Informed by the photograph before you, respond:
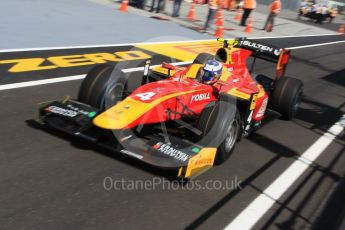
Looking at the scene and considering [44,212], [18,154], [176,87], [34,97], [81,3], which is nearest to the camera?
[44,212]

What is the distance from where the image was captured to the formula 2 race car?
5566 mm

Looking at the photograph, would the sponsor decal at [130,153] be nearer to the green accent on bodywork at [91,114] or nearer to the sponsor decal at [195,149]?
the sponsor decal at [195,149]

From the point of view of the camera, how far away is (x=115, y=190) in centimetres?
517

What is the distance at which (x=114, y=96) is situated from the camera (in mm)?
6742

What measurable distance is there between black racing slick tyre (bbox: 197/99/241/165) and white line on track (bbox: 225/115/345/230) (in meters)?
0.77

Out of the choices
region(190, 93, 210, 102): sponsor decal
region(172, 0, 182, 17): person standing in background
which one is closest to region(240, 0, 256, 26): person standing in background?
region(172, 0, 182, 17): person standing in background

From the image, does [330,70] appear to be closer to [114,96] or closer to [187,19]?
[187,19]

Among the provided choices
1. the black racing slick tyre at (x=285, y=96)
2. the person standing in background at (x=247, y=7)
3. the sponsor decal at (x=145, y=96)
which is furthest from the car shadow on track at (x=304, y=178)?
the person standing in background at (x=247, y=7)

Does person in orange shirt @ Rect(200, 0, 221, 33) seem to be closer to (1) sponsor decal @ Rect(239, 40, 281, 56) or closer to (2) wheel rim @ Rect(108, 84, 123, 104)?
(1) sponsor decal @ Rect(239, 40, 281, 56)

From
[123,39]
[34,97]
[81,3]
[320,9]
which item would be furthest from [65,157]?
[320,9]

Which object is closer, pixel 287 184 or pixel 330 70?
pixel 287 184

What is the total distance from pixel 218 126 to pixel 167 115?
721 millimetres

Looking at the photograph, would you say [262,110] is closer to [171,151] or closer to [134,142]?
[171,151]

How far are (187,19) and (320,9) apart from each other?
17127mm
